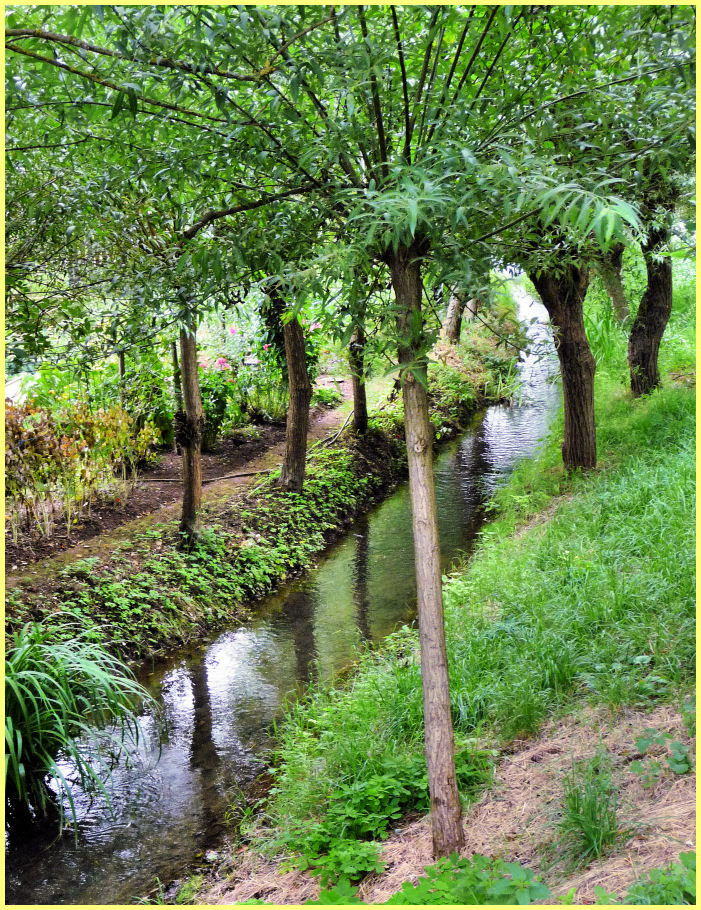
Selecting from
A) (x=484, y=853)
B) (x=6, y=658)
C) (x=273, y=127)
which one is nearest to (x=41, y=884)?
(x=6, y=658)

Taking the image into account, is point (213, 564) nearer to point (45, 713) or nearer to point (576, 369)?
point (45, 713)

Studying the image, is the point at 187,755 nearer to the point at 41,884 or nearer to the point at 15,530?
the point at 41,884

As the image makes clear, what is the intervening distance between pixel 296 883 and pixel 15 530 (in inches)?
166

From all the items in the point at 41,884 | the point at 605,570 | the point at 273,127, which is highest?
the point at 273,127

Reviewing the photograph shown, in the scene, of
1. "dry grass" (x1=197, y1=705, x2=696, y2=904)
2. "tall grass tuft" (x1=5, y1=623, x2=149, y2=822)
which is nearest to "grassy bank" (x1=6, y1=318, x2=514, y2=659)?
"tall grass tuft" (x1=5, y1=623, x2=149, y2=822)

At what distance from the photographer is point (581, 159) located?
2.65m

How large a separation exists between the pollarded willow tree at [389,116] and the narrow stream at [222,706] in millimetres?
1616

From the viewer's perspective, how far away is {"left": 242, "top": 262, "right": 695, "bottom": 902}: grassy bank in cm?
329

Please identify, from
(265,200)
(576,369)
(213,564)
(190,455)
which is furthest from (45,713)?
(576,369)

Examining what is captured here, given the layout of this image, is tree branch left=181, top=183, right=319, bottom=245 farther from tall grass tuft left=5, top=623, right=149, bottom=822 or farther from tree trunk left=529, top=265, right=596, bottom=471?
tree trunk left=529, top=265, right=596, bottom=471

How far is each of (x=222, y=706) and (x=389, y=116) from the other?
3.88 metres

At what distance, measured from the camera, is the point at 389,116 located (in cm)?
277

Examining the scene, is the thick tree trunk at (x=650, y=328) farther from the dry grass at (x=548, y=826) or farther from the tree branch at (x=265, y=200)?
the tree branch at (x=265, y=200)

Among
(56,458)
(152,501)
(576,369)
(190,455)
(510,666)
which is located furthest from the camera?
(152,501)
